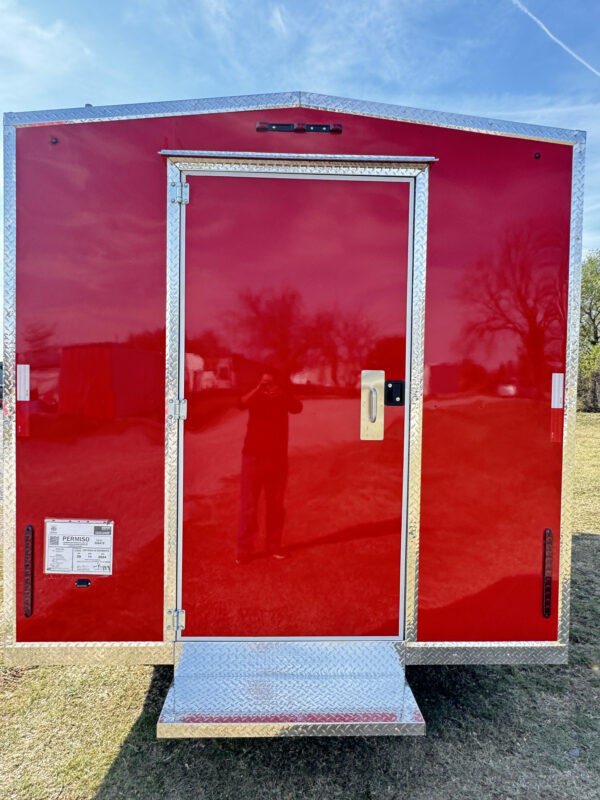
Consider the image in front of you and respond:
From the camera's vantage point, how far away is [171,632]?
2297 millimetres

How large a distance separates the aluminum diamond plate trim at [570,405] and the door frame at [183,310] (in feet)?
2.23

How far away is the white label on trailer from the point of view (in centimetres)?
226

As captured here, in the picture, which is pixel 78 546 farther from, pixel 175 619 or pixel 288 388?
pixel 288 388

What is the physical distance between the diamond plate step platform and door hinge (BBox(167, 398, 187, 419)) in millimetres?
1042

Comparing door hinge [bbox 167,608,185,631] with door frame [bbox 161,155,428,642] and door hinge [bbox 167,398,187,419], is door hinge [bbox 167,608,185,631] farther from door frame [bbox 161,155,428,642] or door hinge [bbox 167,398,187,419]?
door hinge [bbox 167,398,187,419]

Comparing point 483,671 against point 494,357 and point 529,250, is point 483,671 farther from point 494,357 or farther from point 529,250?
point 529,250

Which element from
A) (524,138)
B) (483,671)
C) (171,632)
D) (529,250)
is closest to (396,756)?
(483,671)

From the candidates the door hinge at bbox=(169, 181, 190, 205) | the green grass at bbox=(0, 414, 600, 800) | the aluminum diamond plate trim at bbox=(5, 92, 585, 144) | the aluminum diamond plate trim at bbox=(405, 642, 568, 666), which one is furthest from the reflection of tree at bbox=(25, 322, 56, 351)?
the aluminum diamond plate trim at bbox=(405, 642, 568, 666)

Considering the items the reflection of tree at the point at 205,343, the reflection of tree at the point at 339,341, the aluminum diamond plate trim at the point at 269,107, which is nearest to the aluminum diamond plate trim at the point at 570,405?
the aluminum diamond plate trim at the point at 269,107

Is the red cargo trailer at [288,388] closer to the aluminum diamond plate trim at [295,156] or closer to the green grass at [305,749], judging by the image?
the aluminum diamond plate trim at [295,156]

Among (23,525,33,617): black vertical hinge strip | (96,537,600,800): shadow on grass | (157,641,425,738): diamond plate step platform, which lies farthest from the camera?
(23,525,33,617): black vertical hinge strip

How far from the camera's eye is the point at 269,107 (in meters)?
2.23

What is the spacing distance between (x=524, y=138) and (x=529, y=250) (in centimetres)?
50

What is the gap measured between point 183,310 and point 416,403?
44.9 inches
